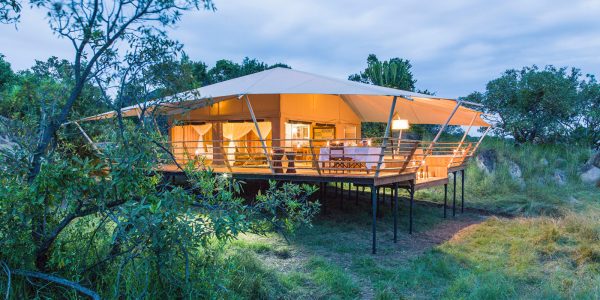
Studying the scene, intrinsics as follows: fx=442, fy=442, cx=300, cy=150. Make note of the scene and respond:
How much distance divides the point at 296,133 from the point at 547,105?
14.6 m

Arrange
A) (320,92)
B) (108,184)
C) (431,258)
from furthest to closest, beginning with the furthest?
(320,92) → (431,258) → (108,184)

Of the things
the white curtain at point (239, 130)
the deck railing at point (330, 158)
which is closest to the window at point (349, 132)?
the deck railing at point (330, 158)

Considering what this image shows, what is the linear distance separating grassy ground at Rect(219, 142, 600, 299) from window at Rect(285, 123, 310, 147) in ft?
6.99

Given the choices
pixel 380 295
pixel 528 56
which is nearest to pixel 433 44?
pixel 528 56

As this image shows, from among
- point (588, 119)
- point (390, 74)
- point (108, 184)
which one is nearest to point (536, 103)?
point (588, 119)

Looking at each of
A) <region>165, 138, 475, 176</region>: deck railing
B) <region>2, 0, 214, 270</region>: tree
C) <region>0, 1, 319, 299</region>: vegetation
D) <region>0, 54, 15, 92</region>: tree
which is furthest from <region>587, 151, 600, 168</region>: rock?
<region>0, 54, 15, 92</region>: tree

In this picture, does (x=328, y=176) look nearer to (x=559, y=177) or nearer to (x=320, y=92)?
(x=320, y=92)

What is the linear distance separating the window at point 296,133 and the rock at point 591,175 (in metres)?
12.4

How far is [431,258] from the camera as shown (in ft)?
25.4

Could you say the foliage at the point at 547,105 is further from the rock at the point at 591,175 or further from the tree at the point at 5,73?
the tree at the point at 5,73

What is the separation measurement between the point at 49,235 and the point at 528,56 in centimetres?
2521

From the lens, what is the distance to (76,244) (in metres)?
4.55

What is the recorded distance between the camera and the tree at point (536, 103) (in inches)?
824

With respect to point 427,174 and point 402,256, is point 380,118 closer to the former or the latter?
point 427,174
